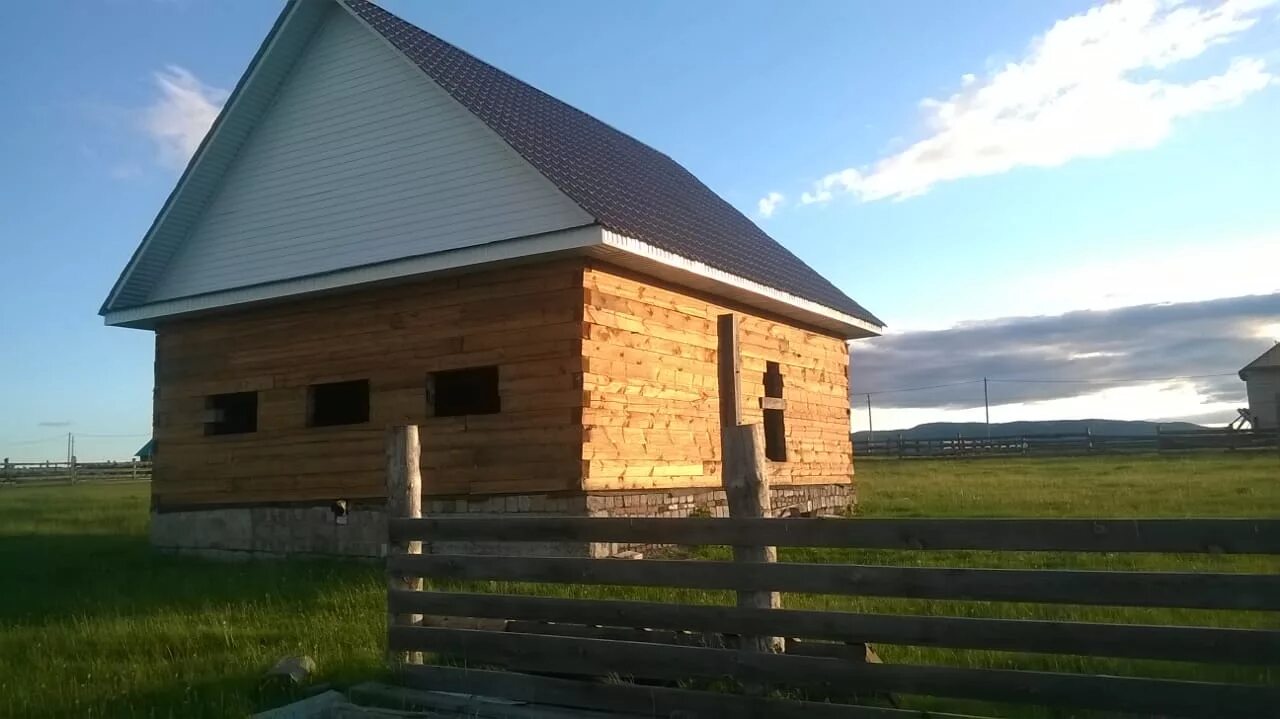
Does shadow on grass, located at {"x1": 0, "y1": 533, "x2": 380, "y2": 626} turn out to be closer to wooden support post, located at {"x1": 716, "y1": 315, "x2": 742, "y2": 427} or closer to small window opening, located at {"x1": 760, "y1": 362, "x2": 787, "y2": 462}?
wooden support post, located at {"x1": 716, "y1": 315, "x2": 742, "y2": 427}

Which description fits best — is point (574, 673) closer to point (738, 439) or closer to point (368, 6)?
point (738, 439)

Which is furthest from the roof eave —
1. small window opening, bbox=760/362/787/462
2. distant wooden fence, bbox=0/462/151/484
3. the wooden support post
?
distant wooden fence, bbox=0/462/151/484

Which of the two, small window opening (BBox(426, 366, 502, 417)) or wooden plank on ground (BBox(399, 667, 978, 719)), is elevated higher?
small window opening (BBox(426, 366, 502, 417))

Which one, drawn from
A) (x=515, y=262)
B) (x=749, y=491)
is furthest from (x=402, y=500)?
(x=515, y=262)

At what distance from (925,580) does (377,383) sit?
Result: 10700 mm

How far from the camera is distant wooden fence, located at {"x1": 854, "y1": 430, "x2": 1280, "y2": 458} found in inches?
1538

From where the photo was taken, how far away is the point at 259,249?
1541cm

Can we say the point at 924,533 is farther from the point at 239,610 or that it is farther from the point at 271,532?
the point at 271,532

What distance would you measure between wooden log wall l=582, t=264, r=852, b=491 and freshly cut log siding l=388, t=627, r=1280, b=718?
19.3ft

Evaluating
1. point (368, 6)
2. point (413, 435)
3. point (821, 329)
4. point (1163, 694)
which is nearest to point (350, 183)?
point (368, 6)

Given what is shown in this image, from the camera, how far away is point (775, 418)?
17.3 metres

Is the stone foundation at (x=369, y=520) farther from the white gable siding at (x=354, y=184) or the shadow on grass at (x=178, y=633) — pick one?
the white gable siding at (x=354, y=184)

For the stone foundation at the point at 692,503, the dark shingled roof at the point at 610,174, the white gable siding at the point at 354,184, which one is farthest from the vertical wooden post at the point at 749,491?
the white gable siding at the point at 354,184

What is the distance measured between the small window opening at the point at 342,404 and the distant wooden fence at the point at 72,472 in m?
40.8
